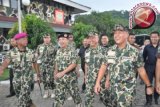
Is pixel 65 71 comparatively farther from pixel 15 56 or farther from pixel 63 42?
pixel 15 56

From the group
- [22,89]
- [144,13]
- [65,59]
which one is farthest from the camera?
[144,13]

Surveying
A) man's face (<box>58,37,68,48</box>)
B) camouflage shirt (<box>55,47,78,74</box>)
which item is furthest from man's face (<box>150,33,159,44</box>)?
man's face (<box>58,37,68,48</box>)

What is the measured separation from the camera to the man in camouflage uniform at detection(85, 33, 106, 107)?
24.2 feet

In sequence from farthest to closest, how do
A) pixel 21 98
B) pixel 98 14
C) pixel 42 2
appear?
1. pixel 98 14
2. pixel 42 2
3. pixel 21 98

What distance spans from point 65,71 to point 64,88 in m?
0.36

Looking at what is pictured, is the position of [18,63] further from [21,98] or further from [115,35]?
[115,35]

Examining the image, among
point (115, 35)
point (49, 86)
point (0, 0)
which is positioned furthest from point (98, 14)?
point (115, 35)

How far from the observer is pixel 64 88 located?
24.9 feet

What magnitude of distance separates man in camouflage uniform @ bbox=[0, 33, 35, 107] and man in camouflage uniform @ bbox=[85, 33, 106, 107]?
1.20 m

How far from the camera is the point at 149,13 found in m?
21.4

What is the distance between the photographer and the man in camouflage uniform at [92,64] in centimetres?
739

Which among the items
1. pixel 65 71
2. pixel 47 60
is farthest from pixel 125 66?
pixel 47 60

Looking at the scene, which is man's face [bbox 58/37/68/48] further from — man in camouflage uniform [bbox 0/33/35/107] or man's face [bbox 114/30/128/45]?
man's face [bbox 114/30/128/45]

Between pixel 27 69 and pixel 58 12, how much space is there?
32158 millimetres
